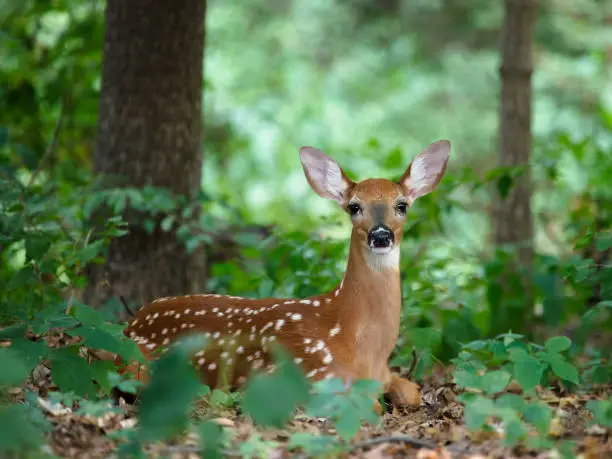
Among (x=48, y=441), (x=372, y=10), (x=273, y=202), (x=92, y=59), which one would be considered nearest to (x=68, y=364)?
(x=48, y=441)

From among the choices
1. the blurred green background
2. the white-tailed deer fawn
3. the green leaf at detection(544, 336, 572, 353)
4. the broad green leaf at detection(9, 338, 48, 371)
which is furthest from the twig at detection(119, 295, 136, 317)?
the blurred green background

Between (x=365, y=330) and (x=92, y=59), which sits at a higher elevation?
(x=92, y=59)

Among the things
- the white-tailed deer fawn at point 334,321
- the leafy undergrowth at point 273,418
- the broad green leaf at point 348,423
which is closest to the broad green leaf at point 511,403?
the leafy undergrowth at point 273,418

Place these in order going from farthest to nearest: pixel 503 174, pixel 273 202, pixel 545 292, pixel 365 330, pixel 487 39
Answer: pixel 487 39 → pixel 273 202 → pixel 503 174 → pixel 545 292 → pixel 365 330

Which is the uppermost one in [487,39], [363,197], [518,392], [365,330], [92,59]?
[487,39]

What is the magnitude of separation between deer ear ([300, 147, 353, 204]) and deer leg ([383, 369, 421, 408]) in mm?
842

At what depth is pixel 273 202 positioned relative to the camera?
11.4 m

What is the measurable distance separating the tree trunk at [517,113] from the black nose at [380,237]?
2639 millimetres

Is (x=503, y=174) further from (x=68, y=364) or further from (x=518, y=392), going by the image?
(x=68, y=364)

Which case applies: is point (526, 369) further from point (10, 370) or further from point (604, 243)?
point (10, 370)

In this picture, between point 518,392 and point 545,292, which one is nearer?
point 518,392

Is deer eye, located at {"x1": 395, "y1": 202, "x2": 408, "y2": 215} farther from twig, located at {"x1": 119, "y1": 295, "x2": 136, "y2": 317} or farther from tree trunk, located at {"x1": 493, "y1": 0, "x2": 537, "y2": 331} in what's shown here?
tree trunk, located at {"x1": 493, "y1": 0, "x2": 537, "y2": 331}

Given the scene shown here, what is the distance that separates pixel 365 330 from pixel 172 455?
128cm

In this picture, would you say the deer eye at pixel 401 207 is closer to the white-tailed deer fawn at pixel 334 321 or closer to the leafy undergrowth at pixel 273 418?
the white-tailed deer fawn at pixel 334 321
